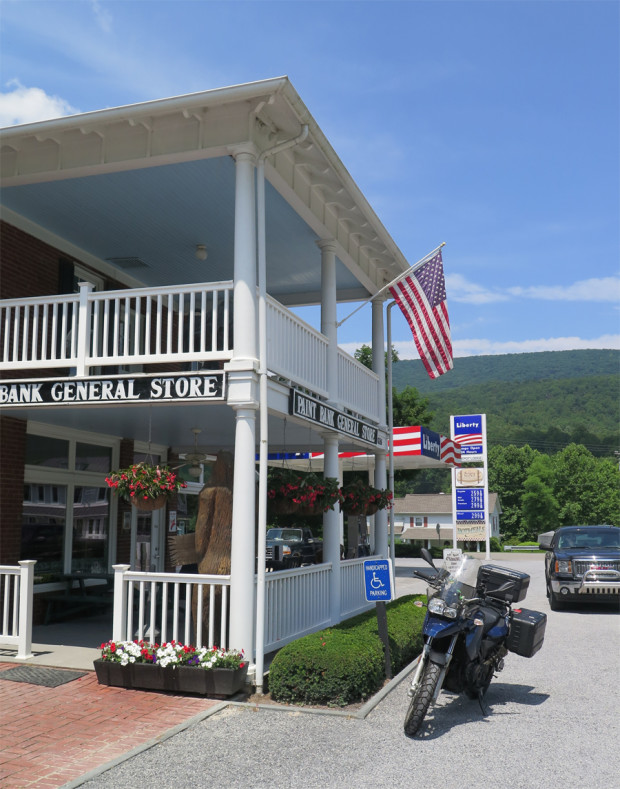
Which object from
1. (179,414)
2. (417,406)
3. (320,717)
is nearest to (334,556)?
(179,414)

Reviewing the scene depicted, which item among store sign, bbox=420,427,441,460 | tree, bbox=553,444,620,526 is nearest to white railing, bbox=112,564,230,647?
store sign, bbox=420,427,441,460

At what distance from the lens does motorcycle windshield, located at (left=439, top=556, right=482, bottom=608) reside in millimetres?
Result: 7078

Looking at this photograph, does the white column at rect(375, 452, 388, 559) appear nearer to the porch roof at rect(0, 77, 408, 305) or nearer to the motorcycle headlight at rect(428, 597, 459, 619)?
the porch roof at rect(0, 77, 408, 305)

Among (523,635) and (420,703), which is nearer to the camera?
(420,703)

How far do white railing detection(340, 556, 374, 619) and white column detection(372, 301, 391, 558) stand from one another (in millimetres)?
1468

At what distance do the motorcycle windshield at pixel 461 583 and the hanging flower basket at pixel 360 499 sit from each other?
16.6ft

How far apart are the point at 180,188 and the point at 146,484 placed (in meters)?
3.87

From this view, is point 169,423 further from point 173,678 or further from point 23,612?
point 173,678

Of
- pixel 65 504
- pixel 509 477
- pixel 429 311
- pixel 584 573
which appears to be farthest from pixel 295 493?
pixel 509 477

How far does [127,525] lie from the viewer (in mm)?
14352

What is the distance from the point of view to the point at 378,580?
8727 mm

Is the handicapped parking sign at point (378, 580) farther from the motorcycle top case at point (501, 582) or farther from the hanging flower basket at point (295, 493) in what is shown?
the hanging flower basket at point (295, 493)

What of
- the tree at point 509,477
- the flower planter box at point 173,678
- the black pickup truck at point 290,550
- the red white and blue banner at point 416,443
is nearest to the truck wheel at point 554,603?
the black pickup truck at point 290,550

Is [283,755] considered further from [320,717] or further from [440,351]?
[440,351]
